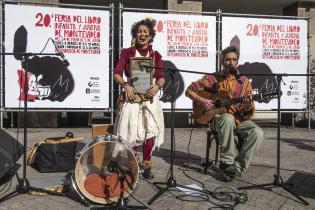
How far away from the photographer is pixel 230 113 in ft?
16.9

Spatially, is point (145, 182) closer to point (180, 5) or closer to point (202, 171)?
point (202, 171)

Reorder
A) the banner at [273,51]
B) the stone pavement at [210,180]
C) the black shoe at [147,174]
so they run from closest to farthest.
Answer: the stone pavement at [210,180], the black shoe at [147,174], the banner at [273,51]

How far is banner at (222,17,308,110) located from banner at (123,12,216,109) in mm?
505

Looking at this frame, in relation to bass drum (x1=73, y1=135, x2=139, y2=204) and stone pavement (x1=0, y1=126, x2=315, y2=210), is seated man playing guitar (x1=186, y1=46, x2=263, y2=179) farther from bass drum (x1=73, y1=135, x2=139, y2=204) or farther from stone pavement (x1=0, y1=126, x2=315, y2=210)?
bass drum (x1=73, y1=135, x2=139, y2=204)

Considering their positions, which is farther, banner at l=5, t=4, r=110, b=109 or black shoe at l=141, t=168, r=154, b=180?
banner at l=5, t=4, r=110, b=109

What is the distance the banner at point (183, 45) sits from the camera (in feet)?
31.4

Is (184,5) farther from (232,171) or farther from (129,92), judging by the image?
(232,171)

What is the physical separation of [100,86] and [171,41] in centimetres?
200

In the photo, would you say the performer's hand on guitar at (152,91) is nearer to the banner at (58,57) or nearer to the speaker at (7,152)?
the speaker at (7,152)

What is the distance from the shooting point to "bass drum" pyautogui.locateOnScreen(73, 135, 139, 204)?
3812 millimetres

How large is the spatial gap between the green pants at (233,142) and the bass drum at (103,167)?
1.48m

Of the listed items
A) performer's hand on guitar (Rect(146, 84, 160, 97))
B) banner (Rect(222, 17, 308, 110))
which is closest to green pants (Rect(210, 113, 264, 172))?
performer's hand on guitar (Rect(146, 84, 160, 97))

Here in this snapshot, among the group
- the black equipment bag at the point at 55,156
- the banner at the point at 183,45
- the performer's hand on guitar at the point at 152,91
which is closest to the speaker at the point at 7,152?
the black equipment bag at the point at 55,156

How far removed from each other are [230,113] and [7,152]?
2.75 metres
